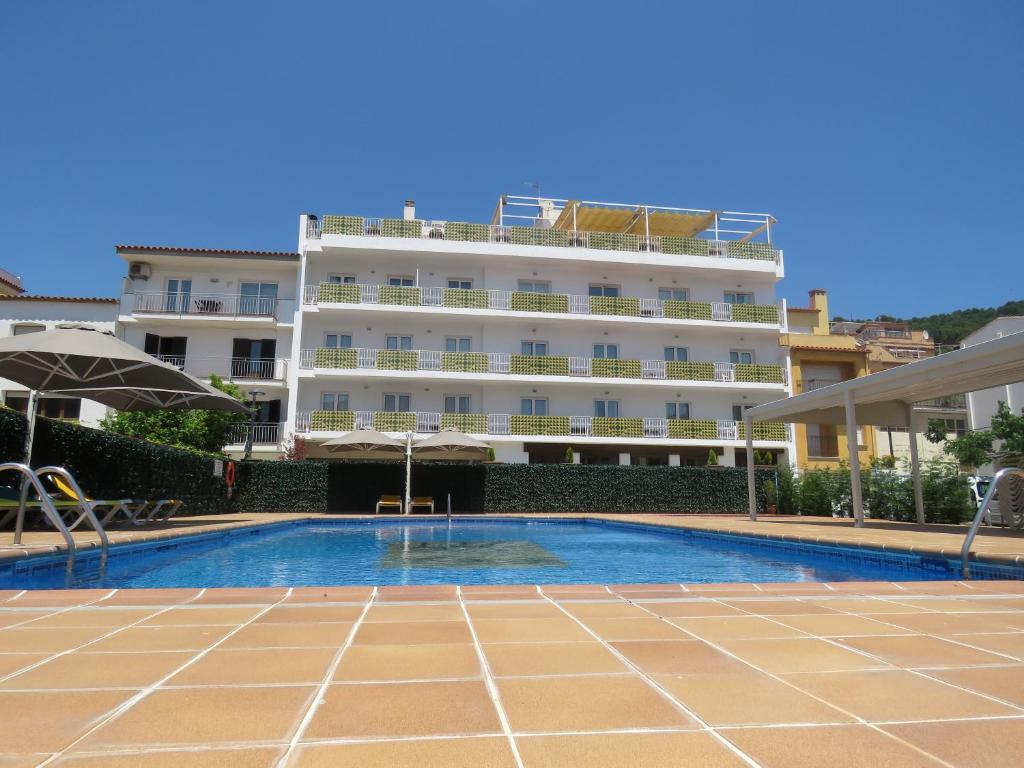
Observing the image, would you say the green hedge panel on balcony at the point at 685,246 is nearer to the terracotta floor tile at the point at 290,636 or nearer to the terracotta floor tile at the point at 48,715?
the terracotta floor tile at the point at 290,636

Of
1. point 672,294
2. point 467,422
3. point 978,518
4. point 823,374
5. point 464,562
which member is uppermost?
point 672,294

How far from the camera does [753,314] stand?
91.0 ft

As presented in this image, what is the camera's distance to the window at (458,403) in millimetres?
25828

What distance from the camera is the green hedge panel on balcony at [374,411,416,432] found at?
24.2 m

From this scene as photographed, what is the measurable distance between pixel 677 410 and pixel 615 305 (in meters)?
5.31

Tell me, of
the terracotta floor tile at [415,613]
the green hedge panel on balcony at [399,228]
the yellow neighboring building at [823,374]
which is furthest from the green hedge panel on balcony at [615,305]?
the terracotta floor tile at [415,613]

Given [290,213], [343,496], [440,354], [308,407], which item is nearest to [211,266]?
[290,213]

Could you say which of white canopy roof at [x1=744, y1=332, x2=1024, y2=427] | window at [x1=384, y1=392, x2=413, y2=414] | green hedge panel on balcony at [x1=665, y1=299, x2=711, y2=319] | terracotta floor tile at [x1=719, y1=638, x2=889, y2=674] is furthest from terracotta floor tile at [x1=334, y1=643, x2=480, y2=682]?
green hedge panel on balcony at [x1=665, y1=299, x2=711, y2=319]

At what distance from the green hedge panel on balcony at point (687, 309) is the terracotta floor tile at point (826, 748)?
26.3 m

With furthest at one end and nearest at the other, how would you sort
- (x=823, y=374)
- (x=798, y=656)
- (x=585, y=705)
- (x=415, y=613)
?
(x=823, y=374) → (x=415, y=613) → (x=798, y=656) → (x=585, y=705)

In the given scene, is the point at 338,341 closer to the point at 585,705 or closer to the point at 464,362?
the point at 464,362

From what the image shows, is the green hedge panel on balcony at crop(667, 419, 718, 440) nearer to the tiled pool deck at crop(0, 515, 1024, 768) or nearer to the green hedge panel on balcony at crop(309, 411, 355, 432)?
the green hedge panel on balcony at crop(309, 411, 355, 432)

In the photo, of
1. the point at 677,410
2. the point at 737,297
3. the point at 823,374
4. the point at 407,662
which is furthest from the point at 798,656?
the point at 823,374

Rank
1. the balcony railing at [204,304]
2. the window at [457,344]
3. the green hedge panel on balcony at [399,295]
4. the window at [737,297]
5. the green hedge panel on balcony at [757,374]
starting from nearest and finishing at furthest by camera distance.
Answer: the balcony railing at [204,304] < the green hedge panel on balcony at [399,295] < the window at [457,344] < the green hedge panel on balcony at [757,374] < the window at [737,297]
